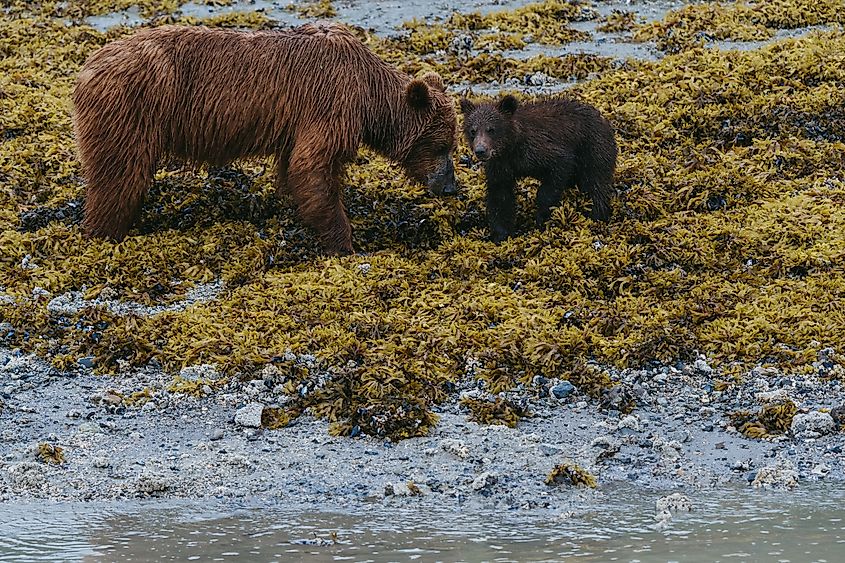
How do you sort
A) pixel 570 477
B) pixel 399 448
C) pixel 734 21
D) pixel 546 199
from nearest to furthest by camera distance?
pixel 570 477, pixel 399 448, pixel 546 199, pixel 734 21

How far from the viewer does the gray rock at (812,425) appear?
6699 millimetres

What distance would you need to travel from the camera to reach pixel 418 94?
9.62 m

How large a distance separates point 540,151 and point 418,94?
1036 mm

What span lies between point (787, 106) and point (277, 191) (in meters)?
4.83

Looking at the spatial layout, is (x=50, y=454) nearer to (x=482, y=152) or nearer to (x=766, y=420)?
(x=766, y=420)

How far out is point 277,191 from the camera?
10.2 meters

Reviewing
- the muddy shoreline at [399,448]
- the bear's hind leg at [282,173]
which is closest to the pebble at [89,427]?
the muddy shoreline at [399,448]

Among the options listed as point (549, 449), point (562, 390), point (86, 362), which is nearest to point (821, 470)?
point (549, 449)

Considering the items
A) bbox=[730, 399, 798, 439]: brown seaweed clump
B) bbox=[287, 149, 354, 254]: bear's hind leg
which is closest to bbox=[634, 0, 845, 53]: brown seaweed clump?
bbox=[287, 149, 354, 254]: bear's hind leg

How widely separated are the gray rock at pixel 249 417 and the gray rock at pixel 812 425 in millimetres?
2930

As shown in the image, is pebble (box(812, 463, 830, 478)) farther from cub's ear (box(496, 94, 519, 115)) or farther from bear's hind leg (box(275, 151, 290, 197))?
bear's hind leg (box(275, 151, 290, 197))

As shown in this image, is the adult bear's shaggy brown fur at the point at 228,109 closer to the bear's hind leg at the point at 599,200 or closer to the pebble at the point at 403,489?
the bear's hind leg at the point at 599,200

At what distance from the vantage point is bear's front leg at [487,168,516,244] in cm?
964

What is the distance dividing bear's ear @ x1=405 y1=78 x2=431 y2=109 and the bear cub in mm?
302
